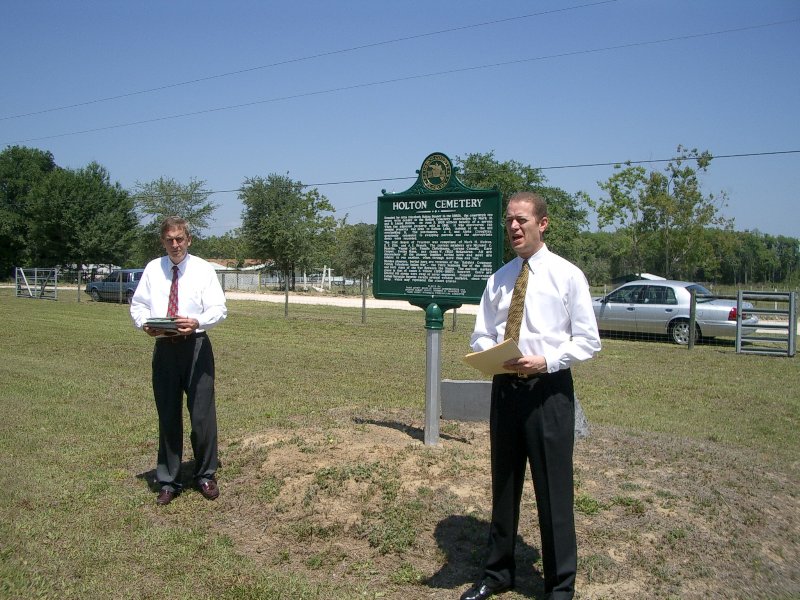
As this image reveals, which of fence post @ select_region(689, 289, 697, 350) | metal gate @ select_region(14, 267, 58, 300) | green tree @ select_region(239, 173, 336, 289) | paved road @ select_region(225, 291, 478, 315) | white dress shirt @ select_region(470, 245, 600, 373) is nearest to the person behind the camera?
white dress shirt @ select_region(470, 245, 600, 373)

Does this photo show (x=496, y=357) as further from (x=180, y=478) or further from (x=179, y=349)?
(x=180, y=478)

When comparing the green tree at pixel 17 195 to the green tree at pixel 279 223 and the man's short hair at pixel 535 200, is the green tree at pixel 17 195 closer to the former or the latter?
the green tree at pixel 279 223

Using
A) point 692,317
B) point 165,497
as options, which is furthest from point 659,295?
point 165,497

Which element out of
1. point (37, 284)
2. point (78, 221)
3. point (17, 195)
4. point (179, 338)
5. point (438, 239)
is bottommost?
point (37, 284)

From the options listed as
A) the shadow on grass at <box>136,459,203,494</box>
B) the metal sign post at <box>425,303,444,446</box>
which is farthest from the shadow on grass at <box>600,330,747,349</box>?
the shadow on grass at <box>136,459,203,494</box>

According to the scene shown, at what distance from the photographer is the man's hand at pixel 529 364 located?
3.50 m

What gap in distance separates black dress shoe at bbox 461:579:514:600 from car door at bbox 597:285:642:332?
13.7 m

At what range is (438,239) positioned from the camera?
6.35m

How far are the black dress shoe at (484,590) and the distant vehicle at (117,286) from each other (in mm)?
27410

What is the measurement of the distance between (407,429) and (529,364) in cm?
324

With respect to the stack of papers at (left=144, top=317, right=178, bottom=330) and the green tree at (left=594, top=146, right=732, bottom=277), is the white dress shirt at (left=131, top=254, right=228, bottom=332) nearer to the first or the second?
the stack of papers at (left=144, top=317, right=178, bottom=330)

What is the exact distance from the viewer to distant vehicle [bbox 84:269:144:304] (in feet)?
97.5

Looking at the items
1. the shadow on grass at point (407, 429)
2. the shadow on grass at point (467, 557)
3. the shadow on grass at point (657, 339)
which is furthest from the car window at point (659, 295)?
the shadow on grass at point (467, 557)

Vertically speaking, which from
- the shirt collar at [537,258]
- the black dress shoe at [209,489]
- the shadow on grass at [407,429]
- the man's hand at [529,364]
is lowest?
the black dress shoe at [209,489]
